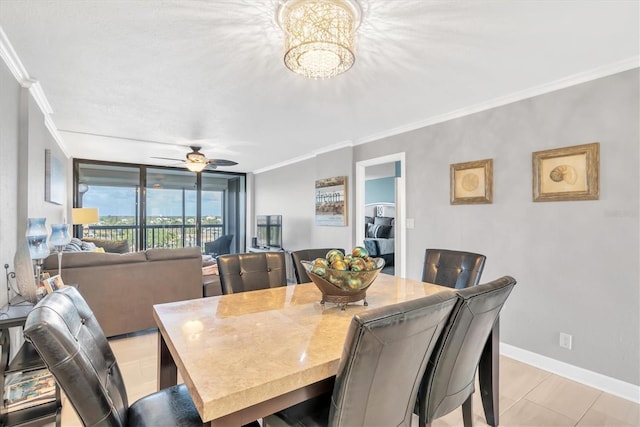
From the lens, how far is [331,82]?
262 centimetres

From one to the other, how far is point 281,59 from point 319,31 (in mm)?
751

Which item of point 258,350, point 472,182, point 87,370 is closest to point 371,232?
point 472,182

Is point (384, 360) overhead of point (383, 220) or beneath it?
beneath

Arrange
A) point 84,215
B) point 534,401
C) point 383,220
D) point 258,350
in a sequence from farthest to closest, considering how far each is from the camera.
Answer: point 383,220, point 84,215, point 534,401, point 258,350

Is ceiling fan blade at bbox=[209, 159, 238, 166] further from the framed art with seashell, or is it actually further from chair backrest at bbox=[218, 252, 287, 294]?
the framed art with seashell

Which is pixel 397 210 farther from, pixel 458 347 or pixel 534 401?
pixel 458 347

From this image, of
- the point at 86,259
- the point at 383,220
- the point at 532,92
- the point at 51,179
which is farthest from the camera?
the point at 383,220

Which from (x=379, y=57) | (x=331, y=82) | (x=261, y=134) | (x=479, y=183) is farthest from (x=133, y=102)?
(x=479, y=183)

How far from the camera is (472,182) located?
320 cm

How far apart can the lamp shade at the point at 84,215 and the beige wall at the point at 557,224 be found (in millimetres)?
5177

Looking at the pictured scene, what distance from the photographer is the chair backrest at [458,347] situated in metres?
1.21

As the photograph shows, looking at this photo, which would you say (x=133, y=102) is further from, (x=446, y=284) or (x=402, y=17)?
(x=446, y=284)

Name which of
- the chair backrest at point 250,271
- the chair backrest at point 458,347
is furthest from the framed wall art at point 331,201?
the chair backrest at point 458,347

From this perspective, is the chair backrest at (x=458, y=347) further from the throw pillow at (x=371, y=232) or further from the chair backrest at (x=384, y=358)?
the throw pillow at (x=371, y=232)
